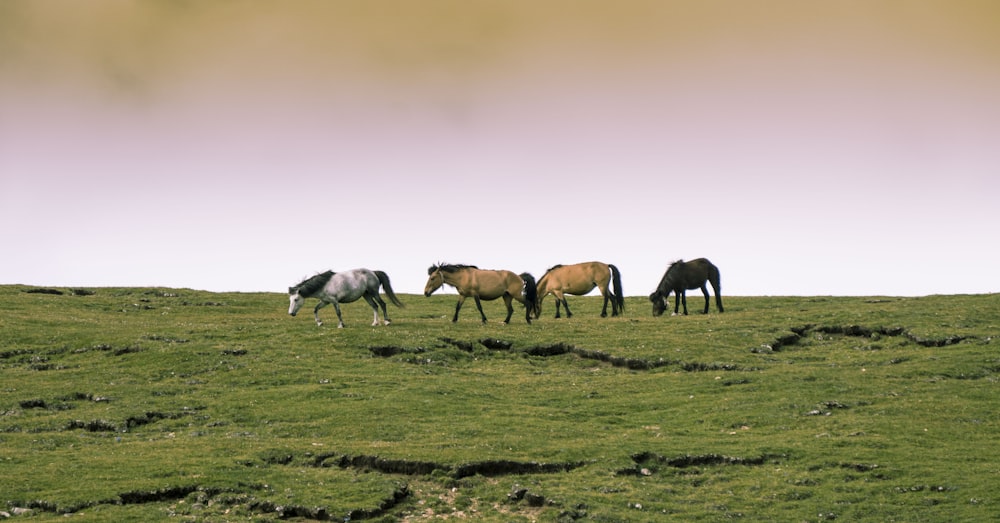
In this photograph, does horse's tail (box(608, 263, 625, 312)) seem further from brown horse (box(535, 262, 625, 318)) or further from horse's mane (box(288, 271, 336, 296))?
horse's mane (box(288, 271, 336, 296))

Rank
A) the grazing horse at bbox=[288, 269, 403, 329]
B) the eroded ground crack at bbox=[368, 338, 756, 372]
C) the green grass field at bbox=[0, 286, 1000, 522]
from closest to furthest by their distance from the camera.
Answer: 1. the green grass field at bbox=[0, 286, 1000, 522]
2. the eroded ground crack at bbox=[368, 338, 756, 372]
3. the grazing horse at bbox=[288, 269, 403, 329]

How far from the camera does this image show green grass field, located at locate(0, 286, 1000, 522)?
19.2m

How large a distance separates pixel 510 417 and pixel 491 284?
13033 millimetres

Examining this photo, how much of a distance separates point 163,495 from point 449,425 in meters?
7.61

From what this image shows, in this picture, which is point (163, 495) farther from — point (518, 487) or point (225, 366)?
point (225, 366)

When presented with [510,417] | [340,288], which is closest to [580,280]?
[340,288]

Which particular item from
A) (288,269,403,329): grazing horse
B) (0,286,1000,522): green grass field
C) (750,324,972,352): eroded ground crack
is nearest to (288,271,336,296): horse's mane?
(288,269,403,329): grazing horse

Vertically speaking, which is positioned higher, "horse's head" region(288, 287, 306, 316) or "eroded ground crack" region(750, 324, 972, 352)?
"horse's head" region(288, 287, 306, 316)

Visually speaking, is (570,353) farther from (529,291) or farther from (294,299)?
(294,299)

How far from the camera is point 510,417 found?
25.6 meters

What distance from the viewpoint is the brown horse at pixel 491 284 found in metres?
38.2

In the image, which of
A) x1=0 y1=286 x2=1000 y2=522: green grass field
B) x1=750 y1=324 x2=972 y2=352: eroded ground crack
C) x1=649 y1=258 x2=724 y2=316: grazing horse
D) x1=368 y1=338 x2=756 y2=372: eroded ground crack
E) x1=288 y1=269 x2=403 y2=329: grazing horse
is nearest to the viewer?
x1=0 y1=286 x2=1000 y2=522: green grass field

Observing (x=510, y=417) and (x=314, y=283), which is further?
(x=314, y=283)

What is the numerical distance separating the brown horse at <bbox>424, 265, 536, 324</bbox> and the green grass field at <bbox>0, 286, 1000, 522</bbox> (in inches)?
52.9
